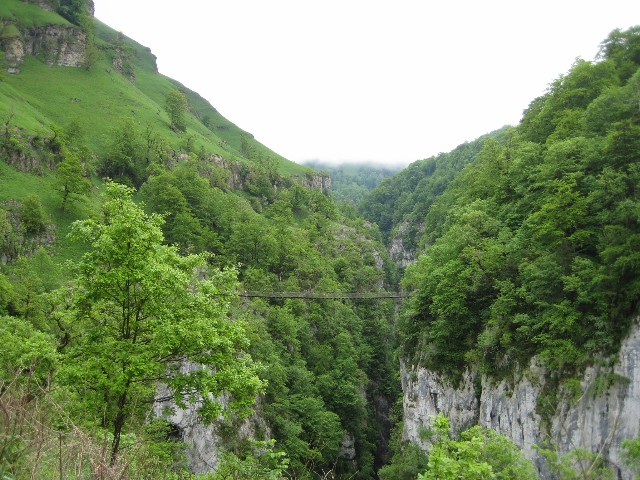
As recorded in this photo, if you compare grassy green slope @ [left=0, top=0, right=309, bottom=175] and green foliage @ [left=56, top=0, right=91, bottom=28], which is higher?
green foliage @ [left=56, top=0, right=91, bottom=28]

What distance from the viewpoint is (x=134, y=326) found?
9367 mm

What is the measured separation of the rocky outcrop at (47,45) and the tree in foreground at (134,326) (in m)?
76.7

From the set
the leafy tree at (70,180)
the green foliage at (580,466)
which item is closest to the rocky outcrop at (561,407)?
the green foliage at (580,466)

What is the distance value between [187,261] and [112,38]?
408 feet

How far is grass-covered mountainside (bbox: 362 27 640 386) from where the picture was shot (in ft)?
56.2

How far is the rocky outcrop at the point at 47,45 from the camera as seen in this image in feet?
220

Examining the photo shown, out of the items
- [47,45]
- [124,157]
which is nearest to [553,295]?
[124,157]

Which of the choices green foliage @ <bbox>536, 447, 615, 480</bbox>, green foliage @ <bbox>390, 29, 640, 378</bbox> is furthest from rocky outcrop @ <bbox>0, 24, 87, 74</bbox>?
green foliage @ <bbox>536, 447, 615, 480</bbox>

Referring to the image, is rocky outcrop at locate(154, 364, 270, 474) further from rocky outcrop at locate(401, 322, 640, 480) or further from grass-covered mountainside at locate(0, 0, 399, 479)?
rocky outcrop at locate(401, 322, 640, 480)

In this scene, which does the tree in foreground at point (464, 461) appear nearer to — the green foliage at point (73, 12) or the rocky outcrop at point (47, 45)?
the rocky outcrop at point (47, 45)

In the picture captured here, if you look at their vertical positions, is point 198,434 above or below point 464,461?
below

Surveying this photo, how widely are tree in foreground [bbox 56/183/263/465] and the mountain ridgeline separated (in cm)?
5

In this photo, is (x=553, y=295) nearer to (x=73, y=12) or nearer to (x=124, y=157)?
(x=124, y=157)

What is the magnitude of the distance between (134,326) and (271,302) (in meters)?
32.0
